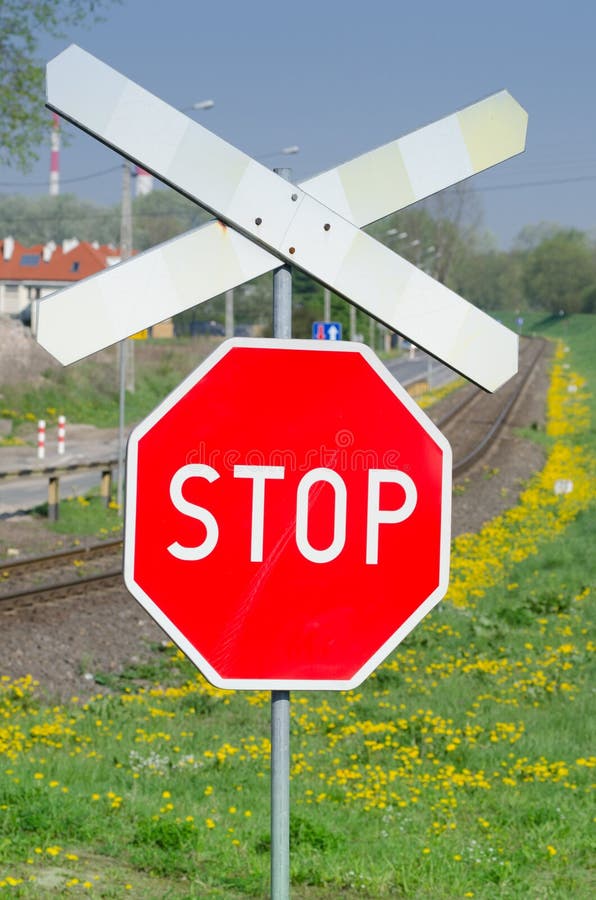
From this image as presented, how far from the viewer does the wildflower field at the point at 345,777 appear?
17.9ft

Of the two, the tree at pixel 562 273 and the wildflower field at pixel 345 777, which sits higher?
the tree at pixel 562 273

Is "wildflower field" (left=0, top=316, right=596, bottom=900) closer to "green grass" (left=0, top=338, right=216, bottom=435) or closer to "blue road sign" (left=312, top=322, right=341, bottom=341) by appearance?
"blue road sign" (left=312, top=322, right=341, bottom=341)

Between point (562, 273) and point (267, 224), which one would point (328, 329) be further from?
point (562, 273)

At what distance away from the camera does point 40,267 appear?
109 m

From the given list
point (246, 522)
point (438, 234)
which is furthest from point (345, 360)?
point (438, 234)

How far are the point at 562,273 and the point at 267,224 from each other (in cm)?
15440

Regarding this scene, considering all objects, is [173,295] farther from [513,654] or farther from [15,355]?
[15,355]

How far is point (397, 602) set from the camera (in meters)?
2.73

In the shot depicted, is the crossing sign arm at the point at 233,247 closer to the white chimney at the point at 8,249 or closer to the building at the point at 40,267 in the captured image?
the building at the point at 40,267

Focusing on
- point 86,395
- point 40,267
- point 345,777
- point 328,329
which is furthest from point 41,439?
point 40,267

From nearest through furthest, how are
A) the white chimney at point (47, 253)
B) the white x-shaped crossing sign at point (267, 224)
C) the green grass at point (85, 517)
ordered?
the white x-shaped crossing sign at point (267, 224) → the green grass at point (85, 517) → the white chimney at point (47, 253)

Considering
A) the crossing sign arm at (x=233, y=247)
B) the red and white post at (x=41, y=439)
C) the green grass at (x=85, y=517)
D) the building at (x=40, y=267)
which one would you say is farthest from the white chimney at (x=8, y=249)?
the crossing sign arm at (x=233, y=247)

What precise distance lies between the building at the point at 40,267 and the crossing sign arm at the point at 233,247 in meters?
102

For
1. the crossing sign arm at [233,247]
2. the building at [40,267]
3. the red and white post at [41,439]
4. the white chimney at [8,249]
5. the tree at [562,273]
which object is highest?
the tree at [562,273]
